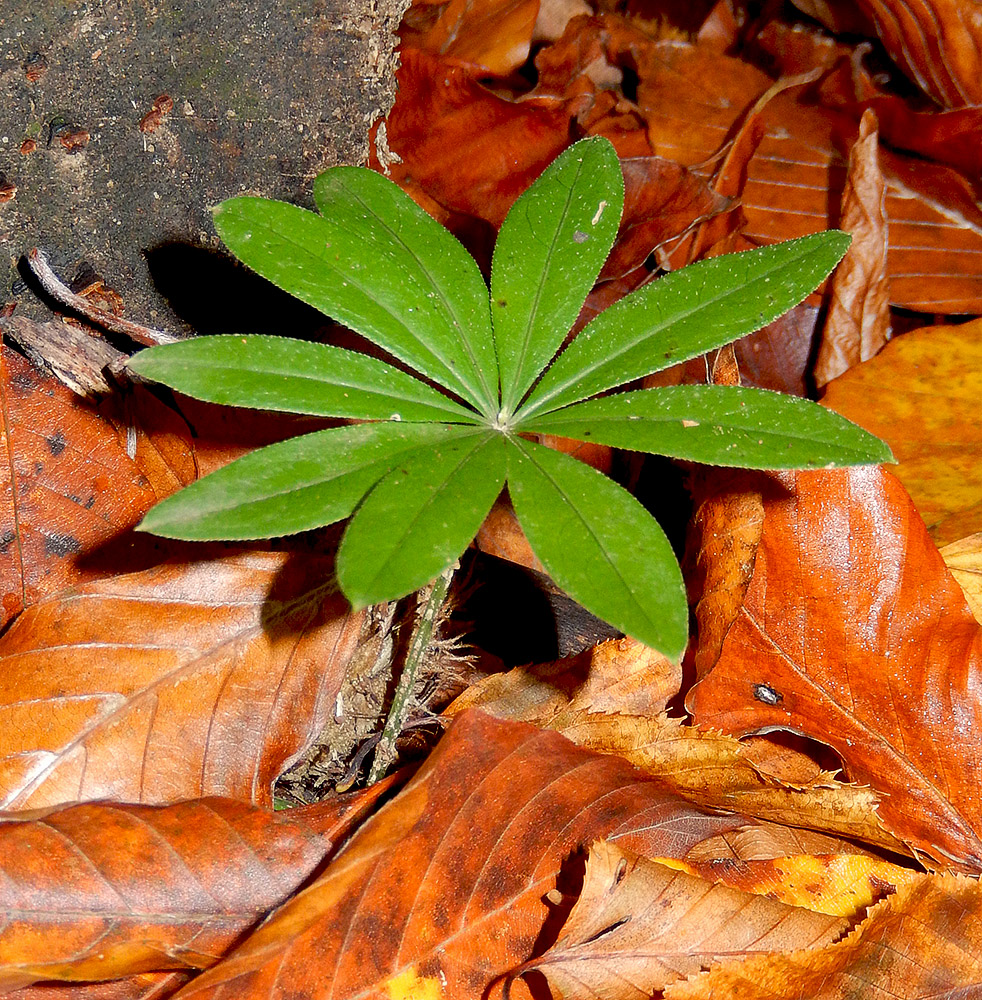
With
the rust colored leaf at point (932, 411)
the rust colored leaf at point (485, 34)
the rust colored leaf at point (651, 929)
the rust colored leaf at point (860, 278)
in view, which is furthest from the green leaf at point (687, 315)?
the rust colored leaf at point (485, 34)

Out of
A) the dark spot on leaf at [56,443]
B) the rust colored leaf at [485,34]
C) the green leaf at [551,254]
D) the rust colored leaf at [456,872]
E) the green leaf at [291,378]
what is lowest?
the rust colored leaf at [456,872]

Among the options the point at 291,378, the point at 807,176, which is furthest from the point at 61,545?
the point at 807,176

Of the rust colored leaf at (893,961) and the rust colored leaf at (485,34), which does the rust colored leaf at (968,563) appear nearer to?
the rust colored leaf at (893,961)

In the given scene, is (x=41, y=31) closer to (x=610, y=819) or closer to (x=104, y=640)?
(x=104, y=640)

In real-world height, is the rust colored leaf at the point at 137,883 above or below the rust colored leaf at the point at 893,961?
above

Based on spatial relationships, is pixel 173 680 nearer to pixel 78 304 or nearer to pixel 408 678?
pixel 408 678

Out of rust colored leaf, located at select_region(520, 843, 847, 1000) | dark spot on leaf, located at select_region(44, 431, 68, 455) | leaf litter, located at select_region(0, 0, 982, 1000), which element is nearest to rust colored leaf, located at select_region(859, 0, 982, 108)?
leaf litter, located at select_region(0, 0, 982, 1000)

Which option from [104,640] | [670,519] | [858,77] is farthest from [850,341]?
[104,640]
